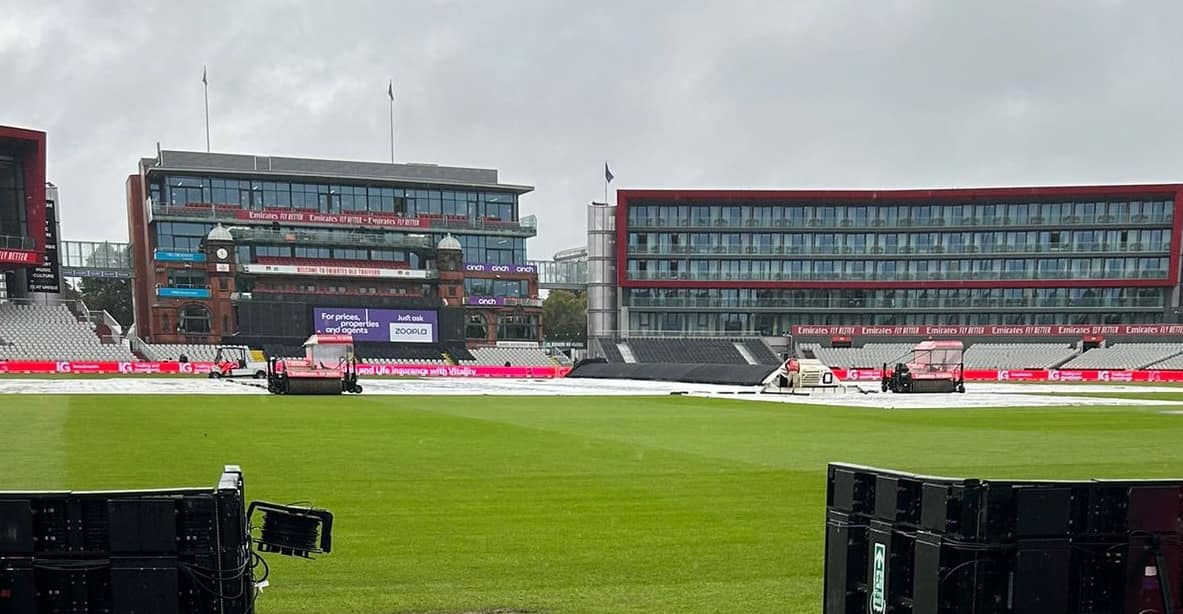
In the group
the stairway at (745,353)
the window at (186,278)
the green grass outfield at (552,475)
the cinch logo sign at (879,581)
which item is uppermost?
the window at (186,278)

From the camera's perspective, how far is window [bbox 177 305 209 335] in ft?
257

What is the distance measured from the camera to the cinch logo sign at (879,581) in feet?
18.7

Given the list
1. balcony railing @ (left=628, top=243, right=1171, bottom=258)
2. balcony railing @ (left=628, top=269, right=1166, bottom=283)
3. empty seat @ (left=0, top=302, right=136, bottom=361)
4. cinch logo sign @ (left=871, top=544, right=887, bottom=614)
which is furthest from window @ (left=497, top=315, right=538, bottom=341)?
cinch logo sign @ (left=871, top=544, right=887, bottom=614)

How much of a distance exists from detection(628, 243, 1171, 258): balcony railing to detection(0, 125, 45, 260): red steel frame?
55647 mm

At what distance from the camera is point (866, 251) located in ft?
313

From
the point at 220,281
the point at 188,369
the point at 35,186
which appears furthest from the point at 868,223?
the point at 35,186

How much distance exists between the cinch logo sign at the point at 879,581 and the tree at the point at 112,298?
11933 cm

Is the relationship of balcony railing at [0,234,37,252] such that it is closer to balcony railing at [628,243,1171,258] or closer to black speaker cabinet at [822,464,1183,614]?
balcony railing at [628,243,1171,258]

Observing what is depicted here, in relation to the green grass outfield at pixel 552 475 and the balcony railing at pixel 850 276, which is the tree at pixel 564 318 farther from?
the green grass outfield at pixel 552 475

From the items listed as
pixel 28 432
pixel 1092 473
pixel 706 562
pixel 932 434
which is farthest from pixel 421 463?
pixel 932 434

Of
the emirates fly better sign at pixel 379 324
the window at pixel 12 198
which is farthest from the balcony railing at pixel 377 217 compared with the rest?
the window at pixel 12 198

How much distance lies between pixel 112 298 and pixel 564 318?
59.3 meters

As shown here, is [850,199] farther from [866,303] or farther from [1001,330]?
[1001,330]

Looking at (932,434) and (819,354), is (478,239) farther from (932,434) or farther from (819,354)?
(932,434)
